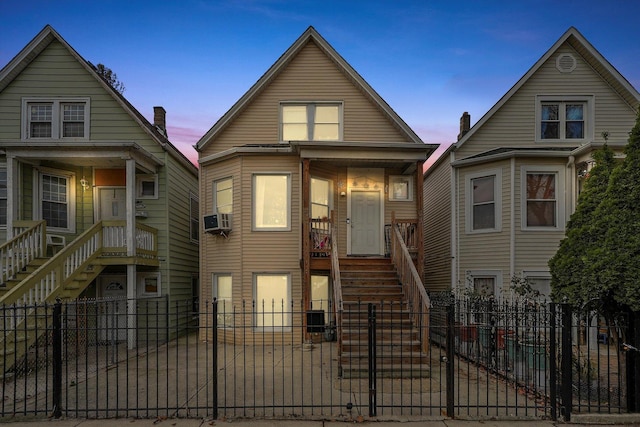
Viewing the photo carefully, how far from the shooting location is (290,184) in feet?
43.3

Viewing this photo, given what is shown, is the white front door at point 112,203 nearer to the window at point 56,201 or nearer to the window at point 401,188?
the window at point 56,201

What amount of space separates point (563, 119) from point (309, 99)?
340 inches

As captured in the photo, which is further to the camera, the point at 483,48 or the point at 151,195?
the point at 483,48

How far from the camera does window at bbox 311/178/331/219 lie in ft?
44.0

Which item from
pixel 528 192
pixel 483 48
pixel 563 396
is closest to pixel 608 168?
pixel 563 396

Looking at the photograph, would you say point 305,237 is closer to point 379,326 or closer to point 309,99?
point 379,326

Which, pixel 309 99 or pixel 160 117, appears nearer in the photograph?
pixel 309 99

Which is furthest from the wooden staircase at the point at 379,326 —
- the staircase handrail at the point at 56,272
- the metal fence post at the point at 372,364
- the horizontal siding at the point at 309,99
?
the staircase handrail at the point at 56,272

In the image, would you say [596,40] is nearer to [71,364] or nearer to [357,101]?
[357,101]

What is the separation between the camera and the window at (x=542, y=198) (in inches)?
515

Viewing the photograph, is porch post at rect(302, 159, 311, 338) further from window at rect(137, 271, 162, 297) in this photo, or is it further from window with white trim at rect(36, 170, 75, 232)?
window with white trim at rect(36, 170, 75, 232)

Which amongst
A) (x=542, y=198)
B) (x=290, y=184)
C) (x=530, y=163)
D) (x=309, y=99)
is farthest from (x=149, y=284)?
(x=542, y=198)

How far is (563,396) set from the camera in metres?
6.23

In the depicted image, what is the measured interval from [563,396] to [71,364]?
10769 mm
